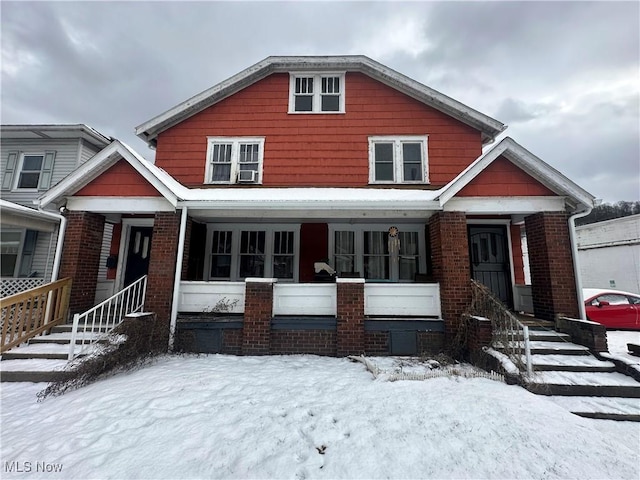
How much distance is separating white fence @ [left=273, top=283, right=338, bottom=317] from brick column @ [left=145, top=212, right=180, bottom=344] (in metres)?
2.50

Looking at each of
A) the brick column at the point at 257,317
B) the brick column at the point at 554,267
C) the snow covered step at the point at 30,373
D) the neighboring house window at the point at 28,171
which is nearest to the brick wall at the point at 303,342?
the brick column at the point at 257,317

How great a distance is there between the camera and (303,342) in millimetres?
6539

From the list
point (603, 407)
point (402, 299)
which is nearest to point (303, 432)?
point (402, 299)

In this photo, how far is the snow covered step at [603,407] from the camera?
13.5 feet


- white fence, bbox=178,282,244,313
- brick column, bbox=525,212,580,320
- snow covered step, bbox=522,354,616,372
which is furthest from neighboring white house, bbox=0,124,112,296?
brick column, bbox=525,212,580,320

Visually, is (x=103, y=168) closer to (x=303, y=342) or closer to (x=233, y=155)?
(x=233, y=155)

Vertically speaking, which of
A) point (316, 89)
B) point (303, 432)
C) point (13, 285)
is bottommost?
point (303, 432)

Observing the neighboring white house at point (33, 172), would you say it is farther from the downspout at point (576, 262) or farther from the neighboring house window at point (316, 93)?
the downspout at point (576, 262)

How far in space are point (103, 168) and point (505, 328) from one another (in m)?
9.69

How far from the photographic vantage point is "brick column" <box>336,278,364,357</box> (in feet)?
20.9

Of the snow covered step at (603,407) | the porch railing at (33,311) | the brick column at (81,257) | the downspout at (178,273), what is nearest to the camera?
the snow covered step at (603,407)

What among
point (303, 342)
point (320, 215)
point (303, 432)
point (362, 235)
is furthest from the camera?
point (362, 235)

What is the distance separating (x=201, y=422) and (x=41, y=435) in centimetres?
182

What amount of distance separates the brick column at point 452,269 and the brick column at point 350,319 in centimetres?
190
